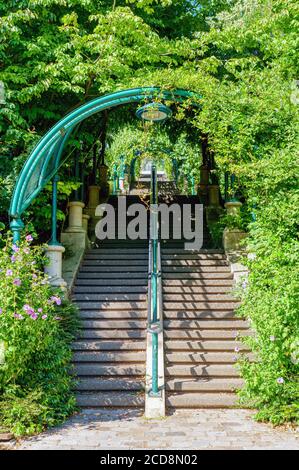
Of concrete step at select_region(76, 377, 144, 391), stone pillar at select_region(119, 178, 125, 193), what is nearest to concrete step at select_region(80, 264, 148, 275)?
concrete step at select_region(76, 377, 144, 391)

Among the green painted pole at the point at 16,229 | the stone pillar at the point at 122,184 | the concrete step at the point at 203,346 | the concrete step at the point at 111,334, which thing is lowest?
the concrete step at the point at 203,346

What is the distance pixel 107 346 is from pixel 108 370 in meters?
0.56

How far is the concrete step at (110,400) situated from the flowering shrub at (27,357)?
8.5 inches

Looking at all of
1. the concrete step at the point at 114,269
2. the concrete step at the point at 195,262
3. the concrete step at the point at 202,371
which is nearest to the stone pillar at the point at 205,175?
the concrete step at the point at 195,262

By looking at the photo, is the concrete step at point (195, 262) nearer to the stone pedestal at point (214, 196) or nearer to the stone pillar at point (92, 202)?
the stone pillar at point (92, 202)

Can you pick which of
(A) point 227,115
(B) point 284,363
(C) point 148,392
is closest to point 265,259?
(B) point 284,363

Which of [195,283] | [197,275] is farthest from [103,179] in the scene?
[195,283]

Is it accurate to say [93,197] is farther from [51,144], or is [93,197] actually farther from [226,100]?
[226,100]

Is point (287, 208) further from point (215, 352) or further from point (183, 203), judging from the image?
point (183, 203)

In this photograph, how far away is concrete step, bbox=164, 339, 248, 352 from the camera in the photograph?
7.25 m

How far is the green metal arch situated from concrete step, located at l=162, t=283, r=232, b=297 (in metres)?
2.98

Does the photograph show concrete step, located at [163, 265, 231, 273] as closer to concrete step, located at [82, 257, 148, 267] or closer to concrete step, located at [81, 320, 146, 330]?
concrete step, located at [82, 257, 148, 267]

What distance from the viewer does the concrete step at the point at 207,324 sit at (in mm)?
7773

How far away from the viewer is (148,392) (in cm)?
629
